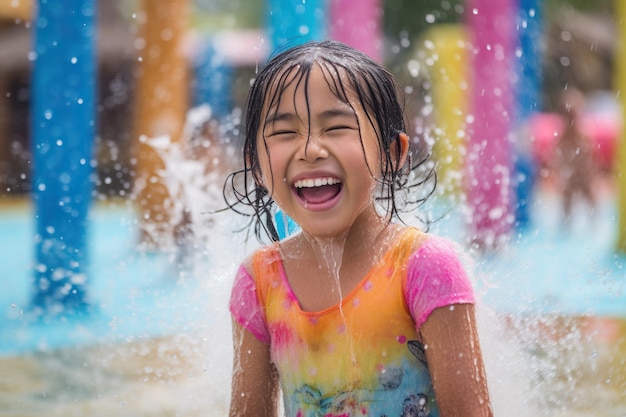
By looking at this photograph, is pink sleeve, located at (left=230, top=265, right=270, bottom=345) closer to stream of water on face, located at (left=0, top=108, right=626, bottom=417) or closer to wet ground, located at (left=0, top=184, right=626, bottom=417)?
stream of water on face, located at (left=0, top=108, right=626, bottom=417)

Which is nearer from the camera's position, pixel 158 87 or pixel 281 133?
pixel 281 133

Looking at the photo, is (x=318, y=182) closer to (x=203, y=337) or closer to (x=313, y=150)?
(x=313, y=150)

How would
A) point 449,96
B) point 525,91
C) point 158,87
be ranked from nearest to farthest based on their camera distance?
1. point 525,91
2. point 158,87
3. point 449,96

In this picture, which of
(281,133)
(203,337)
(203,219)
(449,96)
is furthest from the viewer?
(449,96)

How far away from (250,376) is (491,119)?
5.28 meters

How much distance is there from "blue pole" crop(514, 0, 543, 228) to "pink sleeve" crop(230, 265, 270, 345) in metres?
5.53

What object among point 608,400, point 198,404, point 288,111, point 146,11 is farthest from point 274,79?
point 146,11

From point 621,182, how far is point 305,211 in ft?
18.1

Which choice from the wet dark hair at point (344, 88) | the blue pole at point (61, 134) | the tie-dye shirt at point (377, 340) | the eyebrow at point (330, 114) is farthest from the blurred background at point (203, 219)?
the eyebrow at point (330, 114)

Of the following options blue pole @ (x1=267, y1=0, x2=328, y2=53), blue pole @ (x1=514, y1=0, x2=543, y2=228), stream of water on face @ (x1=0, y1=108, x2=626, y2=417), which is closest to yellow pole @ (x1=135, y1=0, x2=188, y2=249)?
stream of water on face @ (x1=0, y1=108, x2=626, y2=417)

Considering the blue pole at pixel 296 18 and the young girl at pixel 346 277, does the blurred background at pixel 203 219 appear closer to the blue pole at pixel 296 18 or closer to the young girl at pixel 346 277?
the blue pole at pixel 296 18


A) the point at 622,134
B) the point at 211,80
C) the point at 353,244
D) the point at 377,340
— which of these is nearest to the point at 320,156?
the point at 353,244

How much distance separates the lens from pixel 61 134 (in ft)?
15.8

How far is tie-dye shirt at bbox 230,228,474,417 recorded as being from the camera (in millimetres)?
2014
